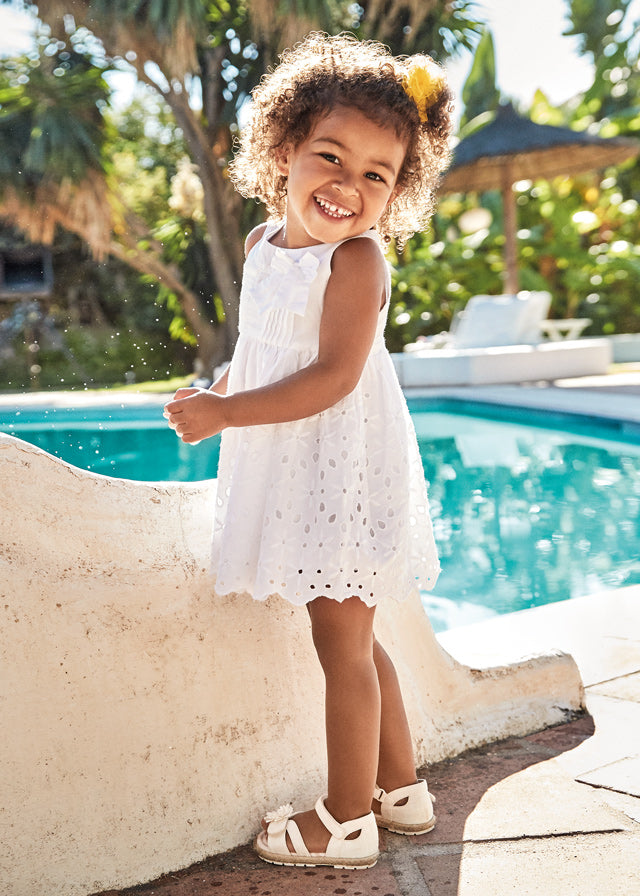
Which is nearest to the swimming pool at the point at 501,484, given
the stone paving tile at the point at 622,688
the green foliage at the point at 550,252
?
the stone paving tile at the point at 622,688

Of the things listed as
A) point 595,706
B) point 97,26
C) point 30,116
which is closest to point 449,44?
point 97,26

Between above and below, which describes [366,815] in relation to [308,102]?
below

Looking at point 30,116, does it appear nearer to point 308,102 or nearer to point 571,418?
point 571,418

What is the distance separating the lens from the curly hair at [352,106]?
1389 mm

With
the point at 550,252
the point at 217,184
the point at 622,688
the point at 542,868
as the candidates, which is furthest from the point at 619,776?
the point at 550,252

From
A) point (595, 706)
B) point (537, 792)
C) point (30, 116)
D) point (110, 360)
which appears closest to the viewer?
point (537, 792)

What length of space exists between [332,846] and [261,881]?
12 centimetres

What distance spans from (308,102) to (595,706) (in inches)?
Result: 55.2

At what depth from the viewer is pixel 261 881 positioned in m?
1.33

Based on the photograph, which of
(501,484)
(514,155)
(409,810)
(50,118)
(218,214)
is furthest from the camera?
(218,214)

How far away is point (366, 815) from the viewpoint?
140 cm

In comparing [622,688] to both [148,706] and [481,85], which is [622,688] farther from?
[481,85]

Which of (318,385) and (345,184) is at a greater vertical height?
(345,184)

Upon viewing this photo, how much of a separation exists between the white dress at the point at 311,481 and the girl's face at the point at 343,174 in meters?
0.04
